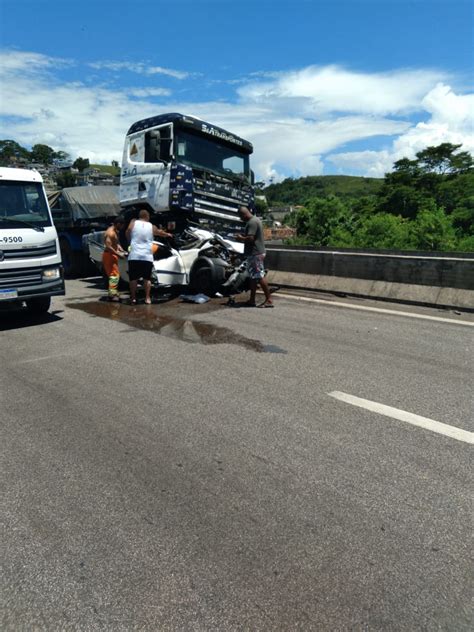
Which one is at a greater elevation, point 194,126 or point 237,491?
point 194,126

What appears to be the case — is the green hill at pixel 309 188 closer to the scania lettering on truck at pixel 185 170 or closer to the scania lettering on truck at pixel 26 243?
the scania lettering on truck at pixel 185 170

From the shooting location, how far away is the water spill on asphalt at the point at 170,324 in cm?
647

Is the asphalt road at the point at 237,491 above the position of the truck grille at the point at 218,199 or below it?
below

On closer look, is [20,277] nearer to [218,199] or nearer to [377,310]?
[218,199]

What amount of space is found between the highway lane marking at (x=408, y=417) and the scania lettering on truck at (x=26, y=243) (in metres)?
5.36

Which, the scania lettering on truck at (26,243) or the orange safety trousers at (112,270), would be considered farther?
the orange safety trousers at (112,270)

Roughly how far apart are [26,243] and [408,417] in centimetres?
629

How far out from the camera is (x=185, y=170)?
389 inches

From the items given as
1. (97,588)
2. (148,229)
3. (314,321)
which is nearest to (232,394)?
(97,588)

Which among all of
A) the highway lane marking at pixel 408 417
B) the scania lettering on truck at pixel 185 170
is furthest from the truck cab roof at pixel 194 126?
the highway lane marking at pixel 408 417

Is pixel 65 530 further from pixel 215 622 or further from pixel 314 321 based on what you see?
pixel 314 321

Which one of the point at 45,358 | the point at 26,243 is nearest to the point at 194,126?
the point at 26,243

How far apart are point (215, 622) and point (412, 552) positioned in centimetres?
102

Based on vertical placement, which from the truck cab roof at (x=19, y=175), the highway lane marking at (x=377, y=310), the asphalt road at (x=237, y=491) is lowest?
the asphalt road at (x=237, y=491)
